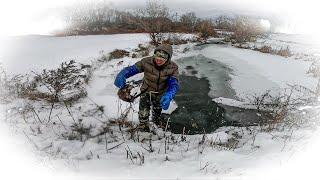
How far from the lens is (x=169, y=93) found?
16.6 feet

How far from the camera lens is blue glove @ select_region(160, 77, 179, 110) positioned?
4.90 m

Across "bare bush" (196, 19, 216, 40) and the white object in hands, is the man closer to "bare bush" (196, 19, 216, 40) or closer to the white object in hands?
the white object in hands

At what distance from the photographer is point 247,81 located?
10.3 metres

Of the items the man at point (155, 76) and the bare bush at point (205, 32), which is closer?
the man at point (155, 76)

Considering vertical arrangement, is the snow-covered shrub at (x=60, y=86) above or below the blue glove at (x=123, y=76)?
below

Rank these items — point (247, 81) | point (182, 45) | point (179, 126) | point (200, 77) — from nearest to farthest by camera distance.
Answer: point (179, 126) < point (247, 81) < point (200, 77) < point (182, 45)

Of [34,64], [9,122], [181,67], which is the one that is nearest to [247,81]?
[181,67]

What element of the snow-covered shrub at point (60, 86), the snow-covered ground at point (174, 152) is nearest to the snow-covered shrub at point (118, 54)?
the snow-covered shrub at point (60, 86)

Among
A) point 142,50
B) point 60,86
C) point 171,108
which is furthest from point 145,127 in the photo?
point 142,50

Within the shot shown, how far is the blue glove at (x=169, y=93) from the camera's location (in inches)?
193

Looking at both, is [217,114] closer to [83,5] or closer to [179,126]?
[179,126]

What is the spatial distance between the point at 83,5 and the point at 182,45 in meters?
38.1

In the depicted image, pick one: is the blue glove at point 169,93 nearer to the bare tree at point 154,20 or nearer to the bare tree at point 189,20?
the bare tree at point 154,20

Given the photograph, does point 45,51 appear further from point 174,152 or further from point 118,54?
point 174,152
